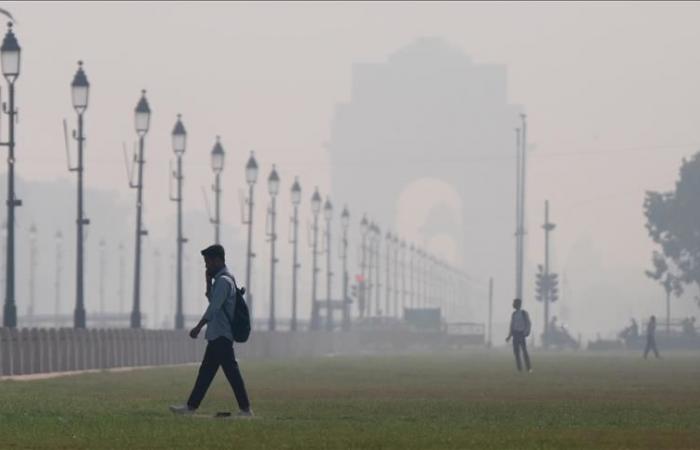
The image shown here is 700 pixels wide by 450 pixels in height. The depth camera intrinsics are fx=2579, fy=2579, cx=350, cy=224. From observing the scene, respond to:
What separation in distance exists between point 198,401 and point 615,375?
2809cm

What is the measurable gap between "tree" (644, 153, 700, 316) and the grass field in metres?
129

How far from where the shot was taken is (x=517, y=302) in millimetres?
61656

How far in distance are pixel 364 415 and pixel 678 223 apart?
494 feet

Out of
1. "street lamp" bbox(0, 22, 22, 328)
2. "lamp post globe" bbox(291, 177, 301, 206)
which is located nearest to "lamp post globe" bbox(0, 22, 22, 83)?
"street lamp" bbox(0, 22, 22, 328)

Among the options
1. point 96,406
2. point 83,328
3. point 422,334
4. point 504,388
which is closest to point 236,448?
point 96,406

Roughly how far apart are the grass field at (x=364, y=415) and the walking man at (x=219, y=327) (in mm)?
537

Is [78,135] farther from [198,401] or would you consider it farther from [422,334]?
[422,334]

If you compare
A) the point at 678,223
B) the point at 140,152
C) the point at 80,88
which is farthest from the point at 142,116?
the point at 678,223

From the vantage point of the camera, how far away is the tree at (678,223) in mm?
179000

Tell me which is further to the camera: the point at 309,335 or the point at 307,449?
the point at 309,335

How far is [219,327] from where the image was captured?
31.1 m

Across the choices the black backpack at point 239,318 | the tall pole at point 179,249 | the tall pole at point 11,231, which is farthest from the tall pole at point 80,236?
the black backpack at point 239,318

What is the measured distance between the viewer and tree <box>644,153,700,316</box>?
179 m

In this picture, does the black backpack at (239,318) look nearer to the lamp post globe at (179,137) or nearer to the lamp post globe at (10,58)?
the lamp post globe at (10,58)
